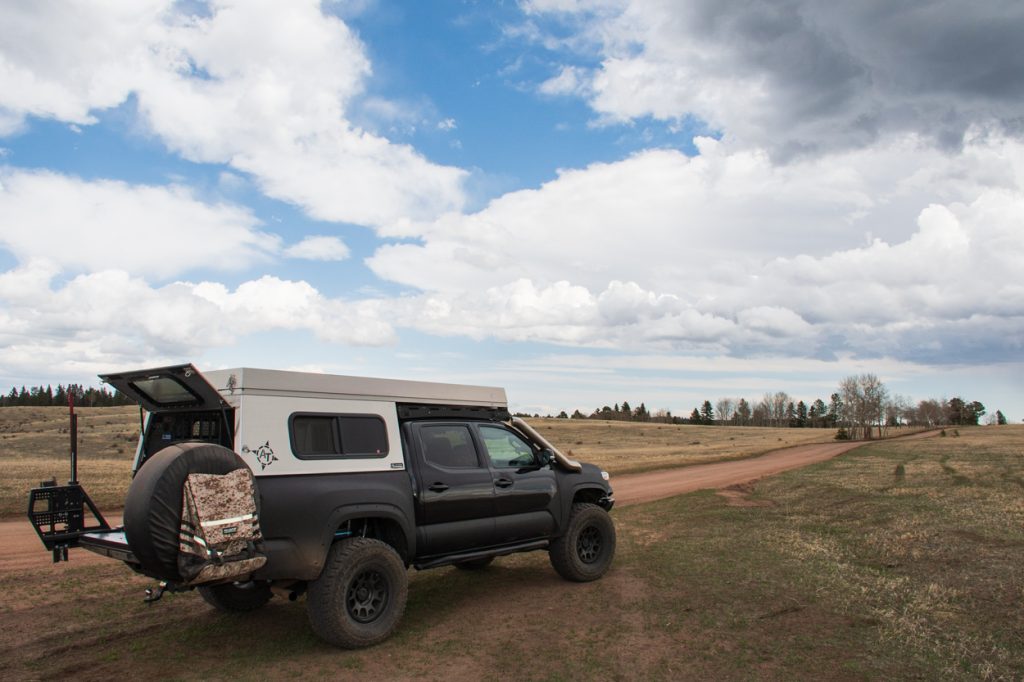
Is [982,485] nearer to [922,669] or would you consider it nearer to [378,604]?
[922,669]

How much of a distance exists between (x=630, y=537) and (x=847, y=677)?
6463 millimetres

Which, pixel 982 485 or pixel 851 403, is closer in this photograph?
pixel 982 485

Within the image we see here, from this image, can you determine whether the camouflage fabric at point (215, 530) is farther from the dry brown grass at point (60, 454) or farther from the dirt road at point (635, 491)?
the dry brown grass at point (60, 454)

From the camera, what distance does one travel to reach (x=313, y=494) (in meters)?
6.23

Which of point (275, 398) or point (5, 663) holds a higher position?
point (275, 398)

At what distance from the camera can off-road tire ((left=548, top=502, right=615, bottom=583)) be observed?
8656 millimetres

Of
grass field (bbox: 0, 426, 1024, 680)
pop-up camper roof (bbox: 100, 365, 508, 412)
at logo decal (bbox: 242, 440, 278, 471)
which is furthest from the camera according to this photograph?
pop-up camper roof (bbox: 100, 365, 508, 412)

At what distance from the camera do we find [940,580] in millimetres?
8031

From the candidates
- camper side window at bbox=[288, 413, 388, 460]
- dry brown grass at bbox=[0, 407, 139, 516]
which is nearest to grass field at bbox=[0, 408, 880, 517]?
dry brown grass at bbox=[0, 407, 139, 516]

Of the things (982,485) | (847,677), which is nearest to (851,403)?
(982,485)

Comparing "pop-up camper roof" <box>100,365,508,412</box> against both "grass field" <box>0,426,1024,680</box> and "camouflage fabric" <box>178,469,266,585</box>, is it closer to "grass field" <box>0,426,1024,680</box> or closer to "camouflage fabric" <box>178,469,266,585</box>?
"camouflage fabric" <box>178,469,266,585</box>

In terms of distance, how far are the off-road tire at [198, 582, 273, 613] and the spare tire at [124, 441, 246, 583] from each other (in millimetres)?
1853

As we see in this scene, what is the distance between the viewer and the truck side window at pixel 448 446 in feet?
24.7

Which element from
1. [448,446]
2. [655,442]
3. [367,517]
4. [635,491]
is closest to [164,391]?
[367,517]
